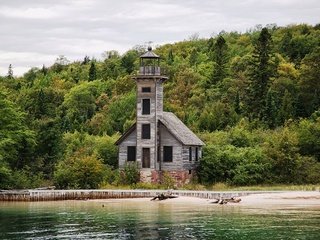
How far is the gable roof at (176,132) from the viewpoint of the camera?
6606cm

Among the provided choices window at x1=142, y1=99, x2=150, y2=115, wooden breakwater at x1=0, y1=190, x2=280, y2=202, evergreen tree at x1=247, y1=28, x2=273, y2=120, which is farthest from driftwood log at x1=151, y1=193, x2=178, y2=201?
evergreen tree at x1=247, y1=28, x2=273, y2=120

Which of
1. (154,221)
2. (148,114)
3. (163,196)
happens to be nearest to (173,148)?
(148,114)

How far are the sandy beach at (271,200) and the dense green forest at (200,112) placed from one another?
322 inches

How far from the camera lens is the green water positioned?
37500 mm

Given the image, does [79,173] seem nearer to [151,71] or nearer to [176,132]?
[176,132]

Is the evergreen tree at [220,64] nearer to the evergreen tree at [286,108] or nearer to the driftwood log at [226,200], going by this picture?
the evergreen tree at [286,108]

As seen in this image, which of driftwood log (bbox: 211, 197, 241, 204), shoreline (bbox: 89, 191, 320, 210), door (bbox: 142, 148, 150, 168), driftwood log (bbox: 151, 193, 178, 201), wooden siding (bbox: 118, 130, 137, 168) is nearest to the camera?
shoreline (bbox: 89, 191, 320, 210)

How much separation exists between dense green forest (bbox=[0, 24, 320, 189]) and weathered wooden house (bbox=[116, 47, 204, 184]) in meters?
1.73

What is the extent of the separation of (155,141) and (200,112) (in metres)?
28.5

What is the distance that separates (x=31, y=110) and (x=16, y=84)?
51836 mm

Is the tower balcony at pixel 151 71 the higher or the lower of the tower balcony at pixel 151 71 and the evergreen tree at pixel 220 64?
the lower

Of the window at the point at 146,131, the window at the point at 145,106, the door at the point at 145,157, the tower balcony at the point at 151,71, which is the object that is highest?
the tower balcony at the point at 151,71

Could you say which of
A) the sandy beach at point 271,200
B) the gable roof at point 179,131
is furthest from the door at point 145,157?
the sandy beach at point 271,200

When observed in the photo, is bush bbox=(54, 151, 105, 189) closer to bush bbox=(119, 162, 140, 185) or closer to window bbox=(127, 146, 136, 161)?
bush bbox=(119, 162, 140, 185)
